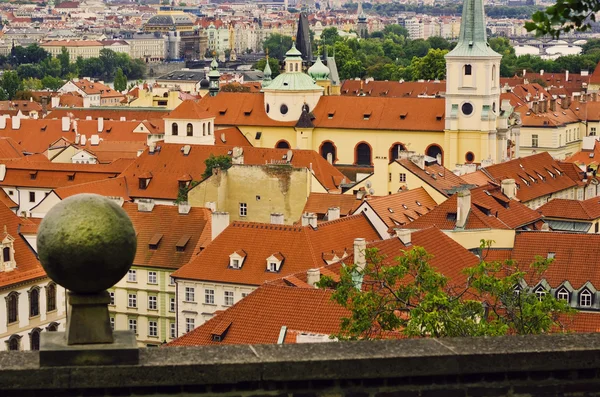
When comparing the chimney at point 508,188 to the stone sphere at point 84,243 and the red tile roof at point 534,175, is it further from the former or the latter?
the stone sphere at point 84,243

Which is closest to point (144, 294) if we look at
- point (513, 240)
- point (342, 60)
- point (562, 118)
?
point (513, 240)

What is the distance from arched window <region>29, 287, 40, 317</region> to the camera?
37.9 meters

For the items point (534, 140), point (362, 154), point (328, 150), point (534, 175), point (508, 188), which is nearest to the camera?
point (508, 188)

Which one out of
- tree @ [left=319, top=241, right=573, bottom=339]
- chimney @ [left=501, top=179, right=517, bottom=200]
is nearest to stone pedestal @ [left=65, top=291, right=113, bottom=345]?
tree @ [left=319, top=241, right=573, bottom=339]

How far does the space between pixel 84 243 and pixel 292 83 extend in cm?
7952

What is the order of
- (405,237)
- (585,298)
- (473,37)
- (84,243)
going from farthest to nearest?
(473,37), (585,298), (405,237), (84,243)

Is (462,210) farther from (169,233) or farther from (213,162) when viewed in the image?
(213,162)

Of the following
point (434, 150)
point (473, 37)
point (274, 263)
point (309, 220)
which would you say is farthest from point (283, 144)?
point (274, 263)

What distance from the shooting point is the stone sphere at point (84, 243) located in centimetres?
883

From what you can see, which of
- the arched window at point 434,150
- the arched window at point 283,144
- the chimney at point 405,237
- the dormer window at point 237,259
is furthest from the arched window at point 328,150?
the chimney at point 405,237

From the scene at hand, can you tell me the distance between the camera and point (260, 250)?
4188 centimetres

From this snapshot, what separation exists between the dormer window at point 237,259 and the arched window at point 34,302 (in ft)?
18.6

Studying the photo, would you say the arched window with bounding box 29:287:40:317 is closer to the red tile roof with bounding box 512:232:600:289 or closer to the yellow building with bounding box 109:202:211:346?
the yellow building with bounding box 109:202:211:346

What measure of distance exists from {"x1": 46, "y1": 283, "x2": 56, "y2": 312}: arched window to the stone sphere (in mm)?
29858
